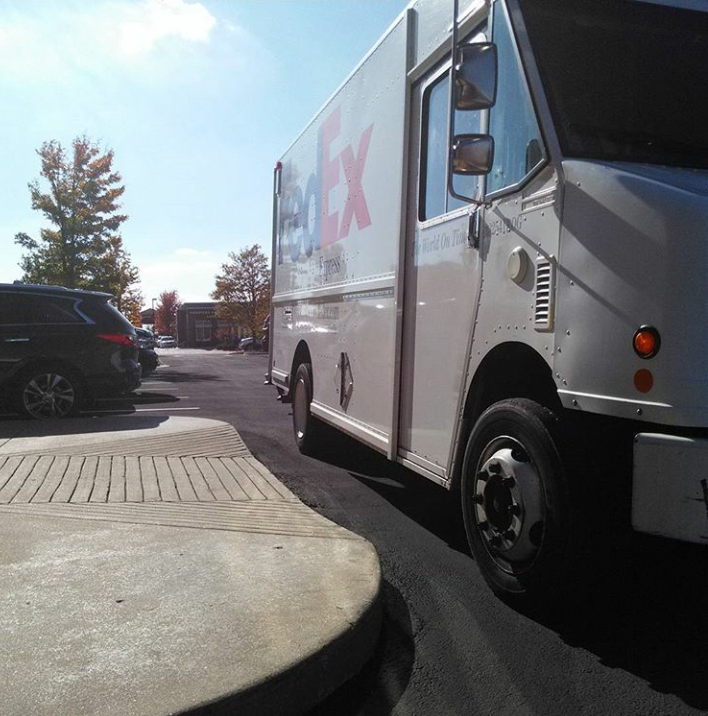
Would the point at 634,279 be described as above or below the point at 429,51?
below

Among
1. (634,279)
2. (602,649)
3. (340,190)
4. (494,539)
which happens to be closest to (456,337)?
(494,539)

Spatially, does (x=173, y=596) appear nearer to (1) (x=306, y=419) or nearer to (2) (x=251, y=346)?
(1) (x=306, y=419)

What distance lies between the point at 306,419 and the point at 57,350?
13.0 ft

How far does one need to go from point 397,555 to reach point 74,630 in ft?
6.48

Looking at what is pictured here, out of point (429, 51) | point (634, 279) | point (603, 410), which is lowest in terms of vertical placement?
point (603, 410)

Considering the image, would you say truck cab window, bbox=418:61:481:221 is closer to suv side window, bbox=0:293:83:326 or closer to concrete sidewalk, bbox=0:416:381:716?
concrete sidewalk, bbox=0:416:381:716

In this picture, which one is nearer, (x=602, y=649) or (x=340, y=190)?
(x=602, y=649)

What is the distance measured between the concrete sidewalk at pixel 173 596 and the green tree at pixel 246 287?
6692 cm

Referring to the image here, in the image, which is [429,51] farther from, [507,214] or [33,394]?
[33,394]

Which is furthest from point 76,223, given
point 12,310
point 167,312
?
point 167,312

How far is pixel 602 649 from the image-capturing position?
3.17m

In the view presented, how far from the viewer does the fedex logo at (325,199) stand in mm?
5961

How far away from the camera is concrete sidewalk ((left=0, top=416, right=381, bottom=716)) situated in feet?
8.50

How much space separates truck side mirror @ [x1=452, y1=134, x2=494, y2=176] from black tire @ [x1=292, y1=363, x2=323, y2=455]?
414 cm
